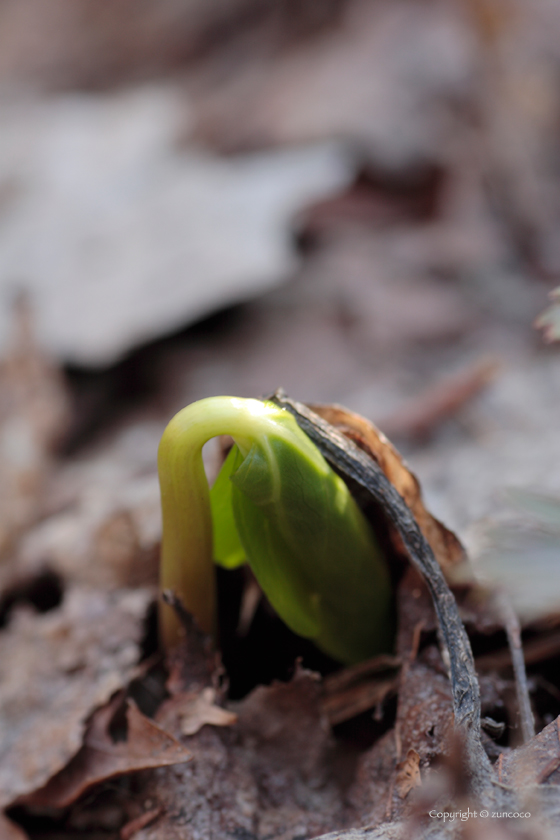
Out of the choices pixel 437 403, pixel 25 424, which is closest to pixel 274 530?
pixel 437 403

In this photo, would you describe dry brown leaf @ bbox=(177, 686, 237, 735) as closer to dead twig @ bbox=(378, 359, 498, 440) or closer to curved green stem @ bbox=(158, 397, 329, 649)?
curved green stem @ bbox=(158, 397, 329, 649)

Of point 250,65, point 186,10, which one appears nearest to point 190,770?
point 250,65

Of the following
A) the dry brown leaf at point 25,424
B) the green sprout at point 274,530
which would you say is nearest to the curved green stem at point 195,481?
the green sprout at point 274,530

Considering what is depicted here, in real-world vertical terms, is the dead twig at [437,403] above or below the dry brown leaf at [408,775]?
above

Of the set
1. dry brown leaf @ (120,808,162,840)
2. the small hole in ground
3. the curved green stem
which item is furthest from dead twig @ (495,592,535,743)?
the small hole in ground

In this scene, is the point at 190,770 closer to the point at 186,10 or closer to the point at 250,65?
the point at 250,65

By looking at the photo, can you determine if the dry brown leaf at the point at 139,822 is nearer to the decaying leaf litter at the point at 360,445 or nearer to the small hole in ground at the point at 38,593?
the decaying leaf litter at the point at 360,445

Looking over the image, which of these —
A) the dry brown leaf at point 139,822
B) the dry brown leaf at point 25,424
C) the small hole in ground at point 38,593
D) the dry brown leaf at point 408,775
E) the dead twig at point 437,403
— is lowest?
the dry brown leaf at point 139,822

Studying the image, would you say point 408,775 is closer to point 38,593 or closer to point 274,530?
point 274,530
